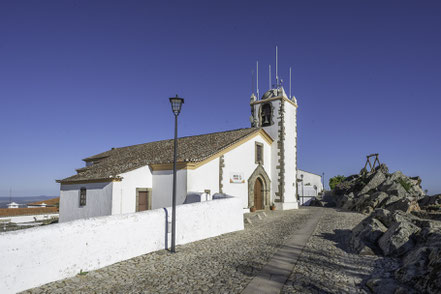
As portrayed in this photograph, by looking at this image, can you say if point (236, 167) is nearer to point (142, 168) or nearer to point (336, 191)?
point (142, 168)

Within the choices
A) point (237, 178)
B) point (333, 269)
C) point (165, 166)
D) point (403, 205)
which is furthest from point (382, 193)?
point (333, 269)

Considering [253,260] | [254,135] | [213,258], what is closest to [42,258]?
[213,258]

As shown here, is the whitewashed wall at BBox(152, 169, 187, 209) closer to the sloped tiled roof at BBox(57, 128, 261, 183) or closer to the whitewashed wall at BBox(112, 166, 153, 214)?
the whitewashed wall at BBox(112, 166, 153, 214)

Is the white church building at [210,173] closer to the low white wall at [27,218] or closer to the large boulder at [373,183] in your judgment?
the large boulder at [373,183]

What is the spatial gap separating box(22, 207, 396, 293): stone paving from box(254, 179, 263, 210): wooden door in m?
11.8

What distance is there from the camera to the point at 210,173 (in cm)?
1742

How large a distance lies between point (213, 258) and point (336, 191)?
25.0 m

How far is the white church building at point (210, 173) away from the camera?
16.9m

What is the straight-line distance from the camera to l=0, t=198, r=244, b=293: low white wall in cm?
526

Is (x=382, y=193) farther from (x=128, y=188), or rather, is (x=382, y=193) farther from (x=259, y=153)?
(x=128, y=188)

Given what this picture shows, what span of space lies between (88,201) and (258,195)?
11.9 m

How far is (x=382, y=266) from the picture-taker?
22.1ft

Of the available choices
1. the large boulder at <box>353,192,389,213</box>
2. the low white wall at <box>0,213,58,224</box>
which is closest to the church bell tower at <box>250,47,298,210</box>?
the large boulder at <box>353,192,389,213</box>

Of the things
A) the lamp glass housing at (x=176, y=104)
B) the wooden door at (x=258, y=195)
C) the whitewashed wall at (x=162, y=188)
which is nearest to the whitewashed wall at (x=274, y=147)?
the wooden door at (x=258, y=195)
